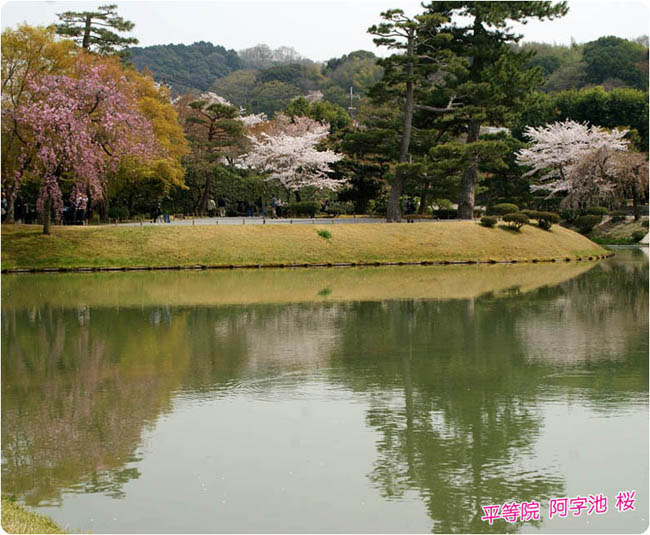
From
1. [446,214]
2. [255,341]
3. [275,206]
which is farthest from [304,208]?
[255,341]

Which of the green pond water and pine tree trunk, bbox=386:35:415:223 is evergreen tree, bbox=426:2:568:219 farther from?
the green pond water

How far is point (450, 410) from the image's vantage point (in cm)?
1200

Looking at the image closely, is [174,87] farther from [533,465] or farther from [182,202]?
[533,465]

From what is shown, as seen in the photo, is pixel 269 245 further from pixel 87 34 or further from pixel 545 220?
pixel 87 34

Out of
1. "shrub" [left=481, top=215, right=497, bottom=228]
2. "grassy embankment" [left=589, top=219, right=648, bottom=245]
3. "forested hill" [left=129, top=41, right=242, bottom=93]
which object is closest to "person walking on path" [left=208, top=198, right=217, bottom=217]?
"shrub" [left=481, top=215, right=497, bottom=228]

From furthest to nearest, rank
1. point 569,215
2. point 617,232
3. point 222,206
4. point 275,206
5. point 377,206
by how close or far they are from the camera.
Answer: point 569,215
point 222,206
point 617,232
point 377,206
point 275,206

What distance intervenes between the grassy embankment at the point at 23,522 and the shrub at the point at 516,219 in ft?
129

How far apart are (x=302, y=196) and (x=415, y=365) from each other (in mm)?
42252

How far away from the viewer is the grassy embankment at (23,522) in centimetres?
714

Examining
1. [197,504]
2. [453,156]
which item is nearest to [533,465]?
[197,504]

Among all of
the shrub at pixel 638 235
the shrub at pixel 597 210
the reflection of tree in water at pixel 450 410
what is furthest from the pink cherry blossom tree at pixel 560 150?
the reflection of tree in water at pixel 450 410

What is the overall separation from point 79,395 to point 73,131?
25583 millimetres

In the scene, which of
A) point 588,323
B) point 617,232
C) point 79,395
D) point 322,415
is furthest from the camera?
point 617,232

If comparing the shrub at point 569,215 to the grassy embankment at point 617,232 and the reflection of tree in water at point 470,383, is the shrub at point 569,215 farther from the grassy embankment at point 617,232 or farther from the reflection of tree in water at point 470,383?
the reflection of tree in water at point 470,383
